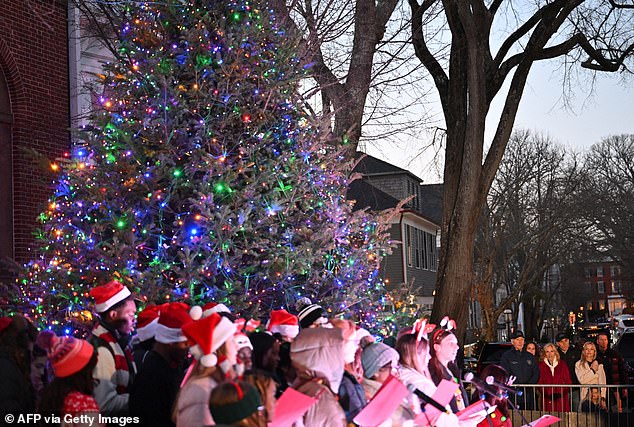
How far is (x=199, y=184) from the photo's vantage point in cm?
836

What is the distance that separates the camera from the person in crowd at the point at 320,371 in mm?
5047

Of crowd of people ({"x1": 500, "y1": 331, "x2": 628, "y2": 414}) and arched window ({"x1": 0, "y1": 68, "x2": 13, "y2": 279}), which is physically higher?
arched window ({"x1": 0, "y1": 68, "x2": 13, "y2": 279})

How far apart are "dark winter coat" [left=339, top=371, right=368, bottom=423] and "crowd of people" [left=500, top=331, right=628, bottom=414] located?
698cm

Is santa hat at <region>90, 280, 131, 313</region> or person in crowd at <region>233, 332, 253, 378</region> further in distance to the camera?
santa hat at <region>90, 280, 131, 313</region>

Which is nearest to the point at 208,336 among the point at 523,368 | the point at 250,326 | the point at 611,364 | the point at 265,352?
the point at 265,352

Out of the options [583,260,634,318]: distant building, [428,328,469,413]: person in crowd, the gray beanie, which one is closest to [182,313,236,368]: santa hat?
the gray beanie

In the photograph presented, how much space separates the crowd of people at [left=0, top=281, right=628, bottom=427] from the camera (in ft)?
14.9

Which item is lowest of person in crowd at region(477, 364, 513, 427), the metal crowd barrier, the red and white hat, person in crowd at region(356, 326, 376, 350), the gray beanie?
the metal crowd barrier

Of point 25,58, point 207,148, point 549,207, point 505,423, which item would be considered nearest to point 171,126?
point 207,148

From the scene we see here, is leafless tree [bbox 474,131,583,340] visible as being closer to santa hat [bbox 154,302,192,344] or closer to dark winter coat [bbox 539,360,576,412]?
dark winter coat [bbox 539,360,576,412]

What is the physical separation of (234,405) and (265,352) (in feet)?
9.11

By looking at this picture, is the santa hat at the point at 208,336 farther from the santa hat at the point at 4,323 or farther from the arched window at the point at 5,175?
the arched window at the point at 5,175

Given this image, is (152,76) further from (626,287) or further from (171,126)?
(626,287)

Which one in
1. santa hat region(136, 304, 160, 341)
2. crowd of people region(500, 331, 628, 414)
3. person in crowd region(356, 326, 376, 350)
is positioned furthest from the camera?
crowd of people region(500, 331, 628, 414)
